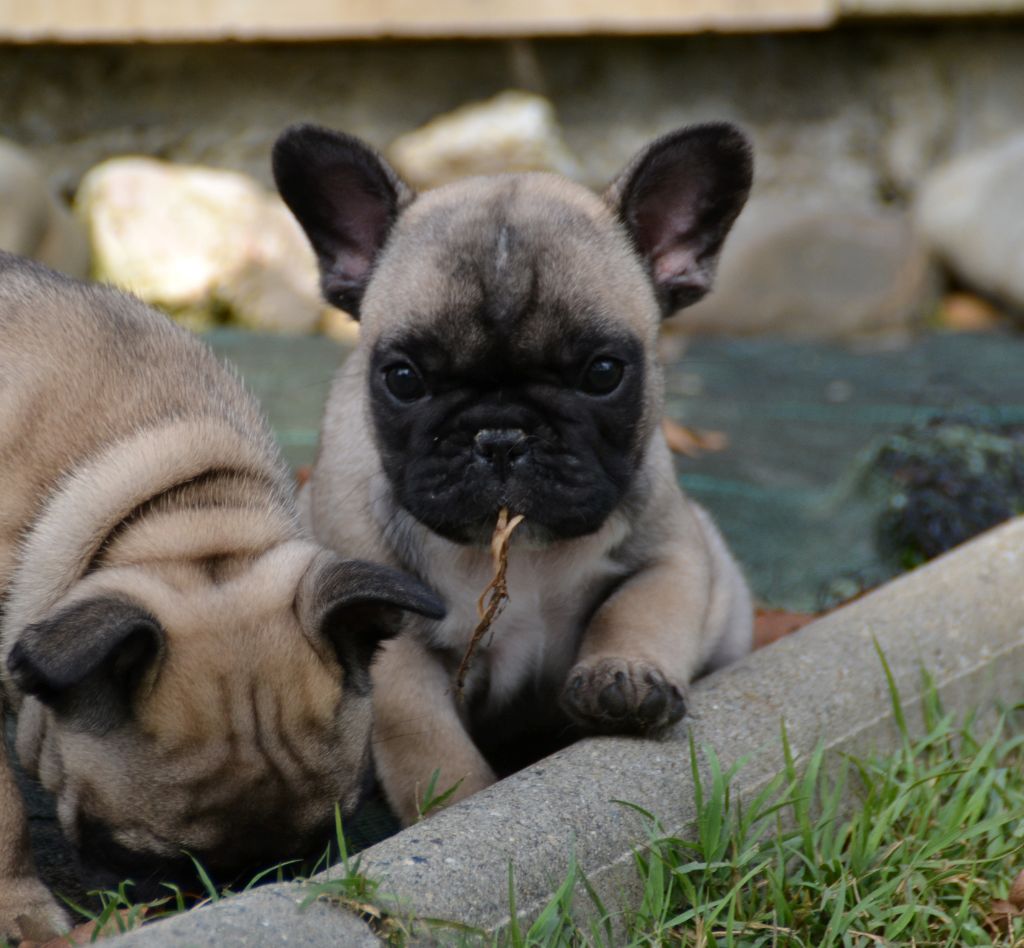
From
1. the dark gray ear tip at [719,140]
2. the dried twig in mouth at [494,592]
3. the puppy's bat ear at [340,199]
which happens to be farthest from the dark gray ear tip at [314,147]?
the dried twig in mouth at [494,592]

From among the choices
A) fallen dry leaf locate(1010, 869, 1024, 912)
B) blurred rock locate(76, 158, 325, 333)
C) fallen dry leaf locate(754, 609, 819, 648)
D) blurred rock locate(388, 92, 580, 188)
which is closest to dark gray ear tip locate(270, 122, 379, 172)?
fallen dry leaf locate(754, 609, 819, 648)

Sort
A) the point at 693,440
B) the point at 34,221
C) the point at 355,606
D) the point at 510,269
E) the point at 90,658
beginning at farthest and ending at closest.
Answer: the point at 34,221
the point at 693,440
the point at 510,269
the point at 355,606
the point at 90,658

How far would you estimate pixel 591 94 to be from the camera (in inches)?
454

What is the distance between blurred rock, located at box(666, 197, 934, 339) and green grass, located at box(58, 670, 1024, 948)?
7354 millimetres

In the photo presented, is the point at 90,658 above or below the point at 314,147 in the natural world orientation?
below

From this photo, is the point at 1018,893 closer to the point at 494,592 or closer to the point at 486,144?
the point at 494,592

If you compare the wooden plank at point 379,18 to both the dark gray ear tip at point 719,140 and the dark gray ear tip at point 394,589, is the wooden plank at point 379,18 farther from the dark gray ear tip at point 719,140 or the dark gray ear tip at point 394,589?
the dark gray ear tip at point 394,589

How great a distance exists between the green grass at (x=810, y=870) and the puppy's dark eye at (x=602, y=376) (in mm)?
953

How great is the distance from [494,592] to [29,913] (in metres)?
1.33

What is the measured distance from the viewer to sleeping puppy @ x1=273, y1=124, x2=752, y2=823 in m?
3.47

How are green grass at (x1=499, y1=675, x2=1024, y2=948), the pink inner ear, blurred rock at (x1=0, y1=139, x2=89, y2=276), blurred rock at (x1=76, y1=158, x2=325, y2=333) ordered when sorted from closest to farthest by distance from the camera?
green grass at (x1=499, y1=675, x2=1024, y2=948) < the pink inner ear < blurred rock at (x1=0, y1=139, x2=89, y2=276) < blurred rock at (x1=76, y1=158, x2=325, y2=333)

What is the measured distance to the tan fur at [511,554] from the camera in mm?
3588

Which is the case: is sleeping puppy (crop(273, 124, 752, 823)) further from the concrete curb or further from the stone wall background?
the stone wall background

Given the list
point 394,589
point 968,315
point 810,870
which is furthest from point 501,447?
point 968,315
